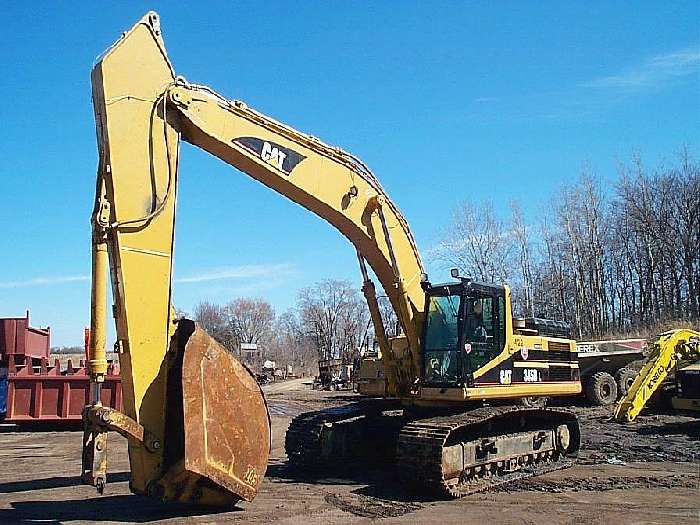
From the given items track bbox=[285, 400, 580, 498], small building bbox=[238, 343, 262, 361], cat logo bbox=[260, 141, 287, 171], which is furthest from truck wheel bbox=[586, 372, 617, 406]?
small building bbox=[238, 343, 262, 361]

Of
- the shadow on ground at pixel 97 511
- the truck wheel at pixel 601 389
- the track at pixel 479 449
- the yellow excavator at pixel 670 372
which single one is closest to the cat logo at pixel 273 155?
the track at pixel 479 449

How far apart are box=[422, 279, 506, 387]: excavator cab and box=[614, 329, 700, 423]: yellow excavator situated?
884cm

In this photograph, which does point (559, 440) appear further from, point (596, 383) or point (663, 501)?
point (596, 383)

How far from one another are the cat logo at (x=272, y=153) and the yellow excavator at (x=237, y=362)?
2 cm

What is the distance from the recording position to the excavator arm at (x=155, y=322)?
22.6 feet

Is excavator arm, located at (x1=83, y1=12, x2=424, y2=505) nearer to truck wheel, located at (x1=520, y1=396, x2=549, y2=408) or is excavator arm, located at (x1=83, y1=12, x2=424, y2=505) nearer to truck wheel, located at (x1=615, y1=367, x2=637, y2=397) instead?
truck wheel, located at (x1=520, y1=396, x2=549, y2=408)

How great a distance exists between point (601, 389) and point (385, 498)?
50.0 ft

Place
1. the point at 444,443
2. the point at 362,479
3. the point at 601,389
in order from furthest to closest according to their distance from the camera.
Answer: the point at 601,389 < the point at 362,479 < the point at 444,443

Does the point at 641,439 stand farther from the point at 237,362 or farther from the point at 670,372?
the point at 237,362

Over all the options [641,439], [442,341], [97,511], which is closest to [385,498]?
[442,341]

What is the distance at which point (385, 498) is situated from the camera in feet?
31.1

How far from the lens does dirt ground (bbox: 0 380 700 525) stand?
329 inches

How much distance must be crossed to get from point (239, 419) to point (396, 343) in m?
4.21

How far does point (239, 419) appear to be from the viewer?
7.40 m
